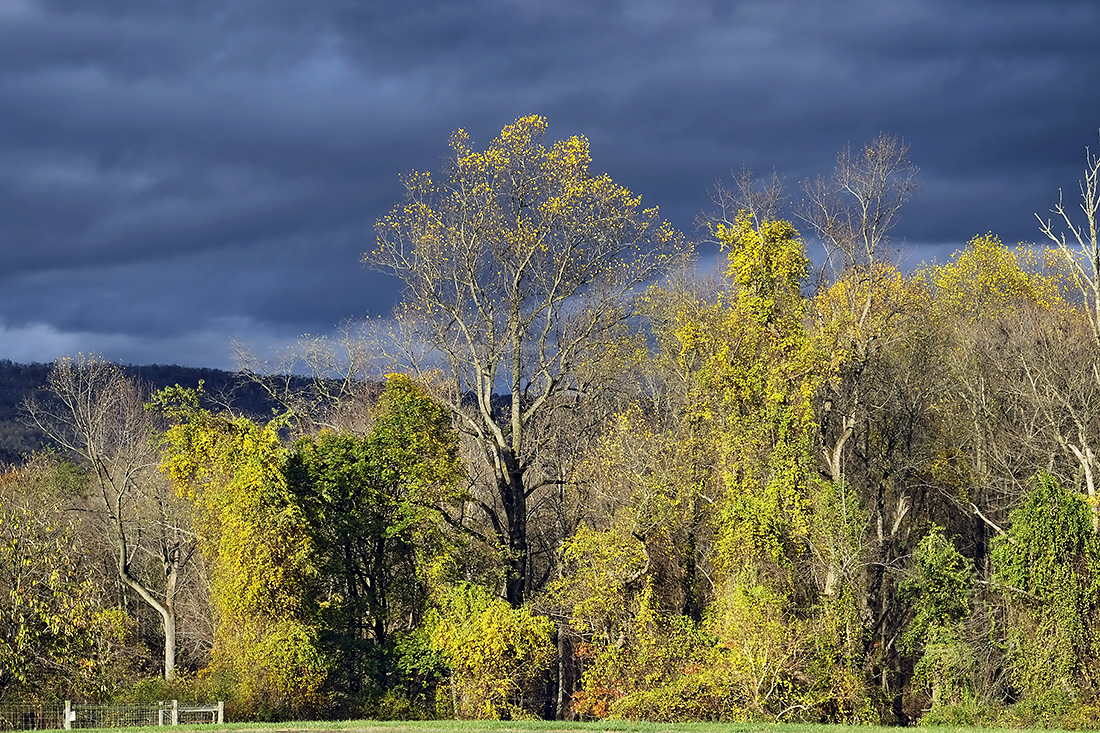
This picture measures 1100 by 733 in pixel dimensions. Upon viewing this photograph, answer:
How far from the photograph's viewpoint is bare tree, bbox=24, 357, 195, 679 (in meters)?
52.5

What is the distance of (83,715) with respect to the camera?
31969 millimetres

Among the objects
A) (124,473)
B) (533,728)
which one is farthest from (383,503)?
(124,473)

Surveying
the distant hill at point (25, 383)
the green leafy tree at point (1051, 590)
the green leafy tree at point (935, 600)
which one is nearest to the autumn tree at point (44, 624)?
the green leafy tree at point (935, 600)

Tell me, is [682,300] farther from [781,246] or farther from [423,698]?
[423,698]

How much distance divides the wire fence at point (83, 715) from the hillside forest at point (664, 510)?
1.85 metres

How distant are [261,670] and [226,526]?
4.86 meters

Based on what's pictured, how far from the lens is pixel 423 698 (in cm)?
4269

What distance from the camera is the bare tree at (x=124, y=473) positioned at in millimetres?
52500

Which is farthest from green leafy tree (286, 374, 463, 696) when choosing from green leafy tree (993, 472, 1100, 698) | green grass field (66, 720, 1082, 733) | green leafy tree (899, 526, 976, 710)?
green leafy tree (993, 472, 1100, 698)

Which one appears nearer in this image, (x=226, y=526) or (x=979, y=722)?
(x=979, y=722)

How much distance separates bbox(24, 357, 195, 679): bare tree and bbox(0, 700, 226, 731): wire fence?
16.2m

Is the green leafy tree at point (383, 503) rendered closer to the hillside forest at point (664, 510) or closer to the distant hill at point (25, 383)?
the hillside forest at point (664, 510)

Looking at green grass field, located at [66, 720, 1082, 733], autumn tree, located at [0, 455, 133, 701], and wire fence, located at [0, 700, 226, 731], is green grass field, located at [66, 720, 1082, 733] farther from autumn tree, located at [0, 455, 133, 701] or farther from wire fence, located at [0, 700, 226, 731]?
autumn tree, located at [0, 455, 133, 701]

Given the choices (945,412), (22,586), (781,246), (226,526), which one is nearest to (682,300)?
(781,246)
